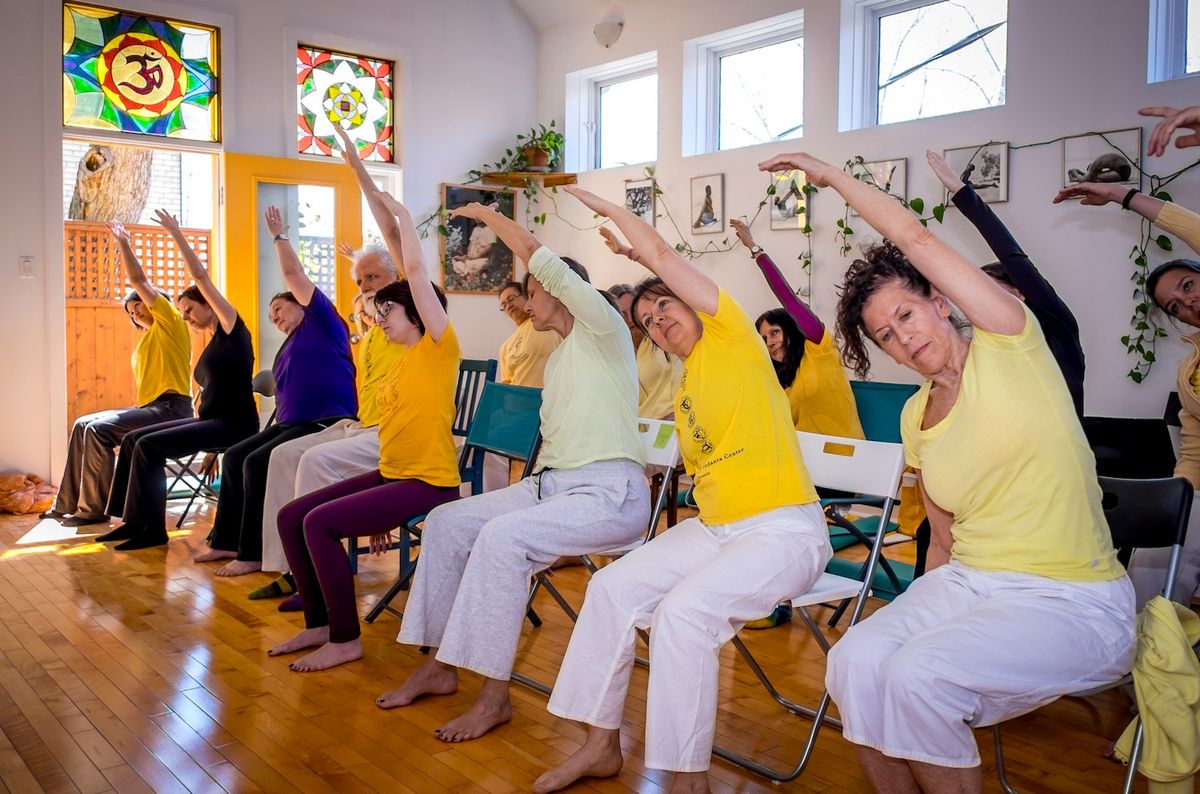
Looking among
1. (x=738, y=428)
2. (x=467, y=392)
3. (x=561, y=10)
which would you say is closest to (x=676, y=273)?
(x=738, y=428)

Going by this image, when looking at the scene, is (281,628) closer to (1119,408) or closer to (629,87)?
(1119,408)

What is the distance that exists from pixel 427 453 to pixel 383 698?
33.7 inches

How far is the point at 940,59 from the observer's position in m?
5.91

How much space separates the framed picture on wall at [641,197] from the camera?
24.3 ft

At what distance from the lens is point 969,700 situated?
182 centimetres

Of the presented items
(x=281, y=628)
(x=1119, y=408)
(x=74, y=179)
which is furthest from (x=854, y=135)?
(x=74, y=179)

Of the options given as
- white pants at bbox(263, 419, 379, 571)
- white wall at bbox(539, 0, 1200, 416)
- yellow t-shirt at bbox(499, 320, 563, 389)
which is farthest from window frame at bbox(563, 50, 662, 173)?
white pants at bbox(263, 419, 379, 571)

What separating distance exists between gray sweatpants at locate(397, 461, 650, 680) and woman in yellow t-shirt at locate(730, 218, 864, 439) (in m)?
1.07

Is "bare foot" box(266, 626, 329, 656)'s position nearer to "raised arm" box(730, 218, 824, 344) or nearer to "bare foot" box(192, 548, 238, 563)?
"bare foot" box(192, 548, 238, 563)

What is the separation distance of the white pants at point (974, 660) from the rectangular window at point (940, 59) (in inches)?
171

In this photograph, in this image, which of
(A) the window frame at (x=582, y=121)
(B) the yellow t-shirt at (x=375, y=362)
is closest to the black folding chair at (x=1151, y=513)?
(B) the yellow t-shirt at (x=375, y=362)

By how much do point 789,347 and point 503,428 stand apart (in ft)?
4.06

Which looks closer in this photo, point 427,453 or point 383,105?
point 427,453

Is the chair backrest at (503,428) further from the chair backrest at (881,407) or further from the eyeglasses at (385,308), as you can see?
the chair backrest at (881,407)
